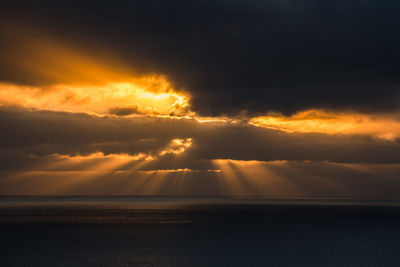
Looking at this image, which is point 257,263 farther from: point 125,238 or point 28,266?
point 125,238

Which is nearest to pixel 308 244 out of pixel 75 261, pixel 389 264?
pixel 389 264

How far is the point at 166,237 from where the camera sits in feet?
317

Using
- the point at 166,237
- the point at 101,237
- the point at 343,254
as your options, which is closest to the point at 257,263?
the point at 343,254

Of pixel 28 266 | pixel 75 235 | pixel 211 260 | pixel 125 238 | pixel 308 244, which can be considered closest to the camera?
pixel 28 266

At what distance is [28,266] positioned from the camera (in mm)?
61375

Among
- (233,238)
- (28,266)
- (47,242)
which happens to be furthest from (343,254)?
(47,242)

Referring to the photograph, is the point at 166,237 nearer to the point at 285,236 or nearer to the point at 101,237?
the point at 101,237

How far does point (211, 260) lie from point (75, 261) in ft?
58.5

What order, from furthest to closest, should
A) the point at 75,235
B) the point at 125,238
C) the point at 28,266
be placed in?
1. the point at 75,235
2. the point at 125,238
3. the point at 28,266

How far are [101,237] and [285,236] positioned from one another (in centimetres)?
3628

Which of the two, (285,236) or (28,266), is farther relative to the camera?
(285,236)

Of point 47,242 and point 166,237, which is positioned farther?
point 166,237

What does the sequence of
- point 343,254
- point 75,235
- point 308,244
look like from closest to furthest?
1. point 343,254
2. point 308,244
3. point 75,235

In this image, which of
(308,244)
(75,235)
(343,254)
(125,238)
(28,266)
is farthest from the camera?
(75,235)
